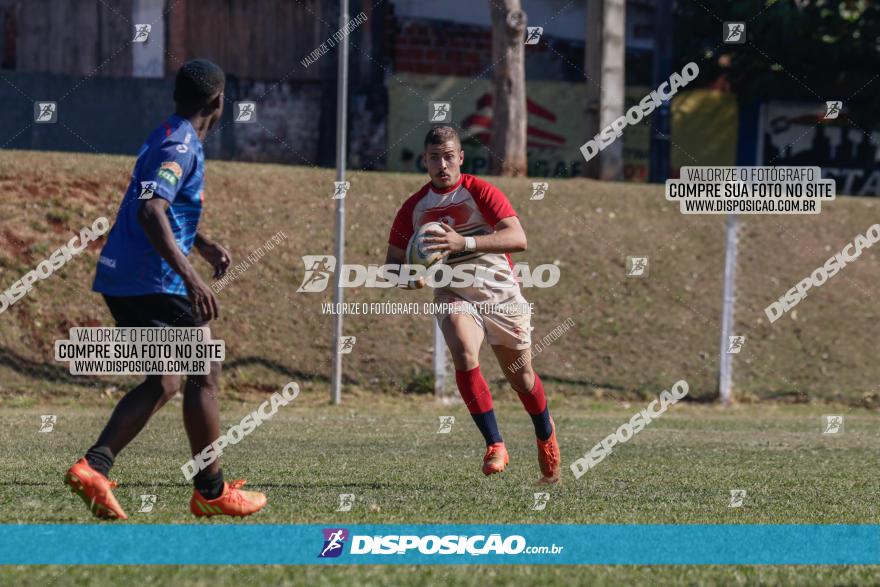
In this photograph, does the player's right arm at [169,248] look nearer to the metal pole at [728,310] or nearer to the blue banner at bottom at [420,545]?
the blue banner at bottom at [420,545]

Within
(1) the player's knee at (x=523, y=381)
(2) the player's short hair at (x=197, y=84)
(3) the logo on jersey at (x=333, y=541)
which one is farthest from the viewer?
(1) the player's knee at (x=523, y=381)

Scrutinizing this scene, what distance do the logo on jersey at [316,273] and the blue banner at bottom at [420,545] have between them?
39.7 feet

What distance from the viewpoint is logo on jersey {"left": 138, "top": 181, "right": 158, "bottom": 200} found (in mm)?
6129

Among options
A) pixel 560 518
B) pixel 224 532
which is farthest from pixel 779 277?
pixel 224 532

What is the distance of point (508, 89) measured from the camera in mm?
21484

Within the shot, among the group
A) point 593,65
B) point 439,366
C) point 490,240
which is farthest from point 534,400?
point 593,65

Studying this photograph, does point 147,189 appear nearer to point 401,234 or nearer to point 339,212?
point 401,234

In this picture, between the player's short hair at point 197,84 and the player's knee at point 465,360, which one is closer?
the player's short hair at point 197,84

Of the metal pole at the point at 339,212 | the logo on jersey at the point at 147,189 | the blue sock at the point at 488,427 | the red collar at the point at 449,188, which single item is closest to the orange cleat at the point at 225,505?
the logo on jersey at the point at 147,189

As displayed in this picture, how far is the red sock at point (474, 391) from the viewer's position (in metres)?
8.52

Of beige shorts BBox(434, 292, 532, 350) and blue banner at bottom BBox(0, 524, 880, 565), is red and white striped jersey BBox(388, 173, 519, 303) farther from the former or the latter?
blue banner at bottom BBox(0, 524, 880, 565)

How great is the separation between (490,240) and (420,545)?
2762 millimetres

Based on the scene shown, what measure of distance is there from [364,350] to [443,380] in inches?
53.6

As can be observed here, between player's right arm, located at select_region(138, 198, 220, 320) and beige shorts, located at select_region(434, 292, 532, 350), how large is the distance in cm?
263
